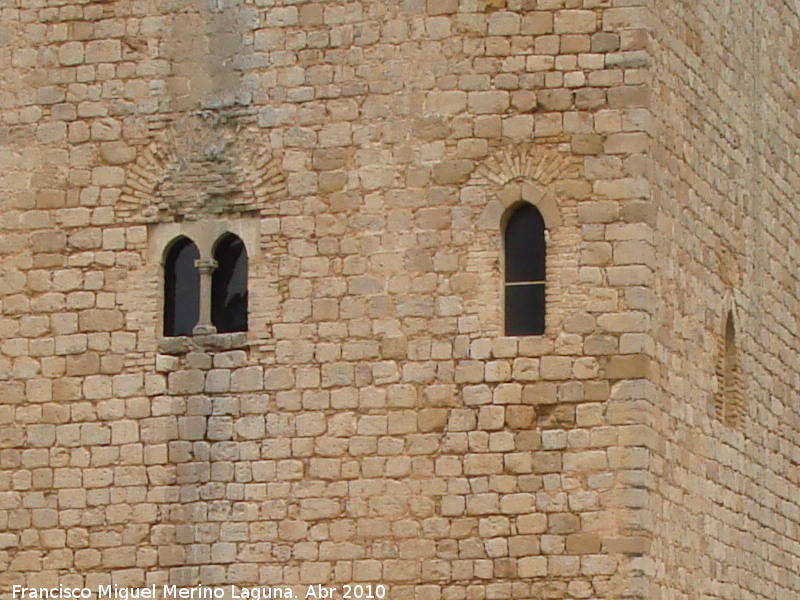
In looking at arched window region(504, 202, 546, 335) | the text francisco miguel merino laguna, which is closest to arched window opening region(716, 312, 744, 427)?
arched window region(504, 202, 546, 335)

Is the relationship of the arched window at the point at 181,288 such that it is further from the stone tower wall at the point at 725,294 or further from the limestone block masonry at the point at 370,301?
the stone tower wall at the point at 725,294

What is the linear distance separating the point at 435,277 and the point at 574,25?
1861 mm

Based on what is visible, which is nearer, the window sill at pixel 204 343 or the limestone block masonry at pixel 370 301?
the limestone block masonry at pixel 370 301

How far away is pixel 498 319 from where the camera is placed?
53.9ft

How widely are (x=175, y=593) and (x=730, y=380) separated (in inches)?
166

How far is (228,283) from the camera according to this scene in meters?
17.2

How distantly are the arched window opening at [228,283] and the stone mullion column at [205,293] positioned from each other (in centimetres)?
5

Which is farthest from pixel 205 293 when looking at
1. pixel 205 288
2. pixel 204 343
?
pixel 204 343

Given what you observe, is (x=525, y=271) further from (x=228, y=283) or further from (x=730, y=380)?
(x=730, y=380)

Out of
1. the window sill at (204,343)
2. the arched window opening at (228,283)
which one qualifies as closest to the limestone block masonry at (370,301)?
the window sill at (204,343)

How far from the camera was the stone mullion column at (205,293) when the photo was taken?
17062 mm

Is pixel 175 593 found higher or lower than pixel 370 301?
lower

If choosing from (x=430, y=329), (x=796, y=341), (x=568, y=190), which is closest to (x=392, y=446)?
(x=430, y=329)

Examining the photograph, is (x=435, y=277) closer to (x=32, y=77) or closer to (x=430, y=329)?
(x=430, y=329)
